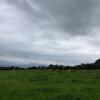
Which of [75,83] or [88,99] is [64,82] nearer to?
[75,83]

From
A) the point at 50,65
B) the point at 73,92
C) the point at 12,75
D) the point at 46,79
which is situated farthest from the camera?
the point at 50,65

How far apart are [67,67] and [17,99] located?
22.6 metres

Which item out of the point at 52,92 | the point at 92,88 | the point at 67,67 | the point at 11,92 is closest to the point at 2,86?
the point at 11,92

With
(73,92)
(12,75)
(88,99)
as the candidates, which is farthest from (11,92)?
(12,75)

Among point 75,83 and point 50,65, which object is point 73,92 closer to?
point 75,83

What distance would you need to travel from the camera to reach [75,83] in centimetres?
2553

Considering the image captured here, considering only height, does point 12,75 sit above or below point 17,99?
above

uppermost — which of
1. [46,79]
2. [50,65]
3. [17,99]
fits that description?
[50,65]

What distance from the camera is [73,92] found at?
2066 cm

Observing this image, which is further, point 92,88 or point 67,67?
point 67,67

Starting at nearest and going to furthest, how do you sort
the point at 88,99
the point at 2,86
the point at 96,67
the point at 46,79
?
the point at 88,99
the point at 2,86
the point at 46,79
the point at 96,67

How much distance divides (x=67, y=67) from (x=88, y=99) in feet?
73.2

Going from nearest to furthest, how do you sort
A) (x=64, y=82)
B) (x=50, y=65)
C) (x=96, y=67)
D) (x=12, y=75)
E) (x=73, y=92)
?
(x=73, y=92) → (x=64, y=82) → (x=12, y=75) → (x=96, y=67) → (x=50, y=65)

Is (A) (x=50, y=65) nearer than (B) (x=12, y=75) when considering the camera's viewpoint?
No
